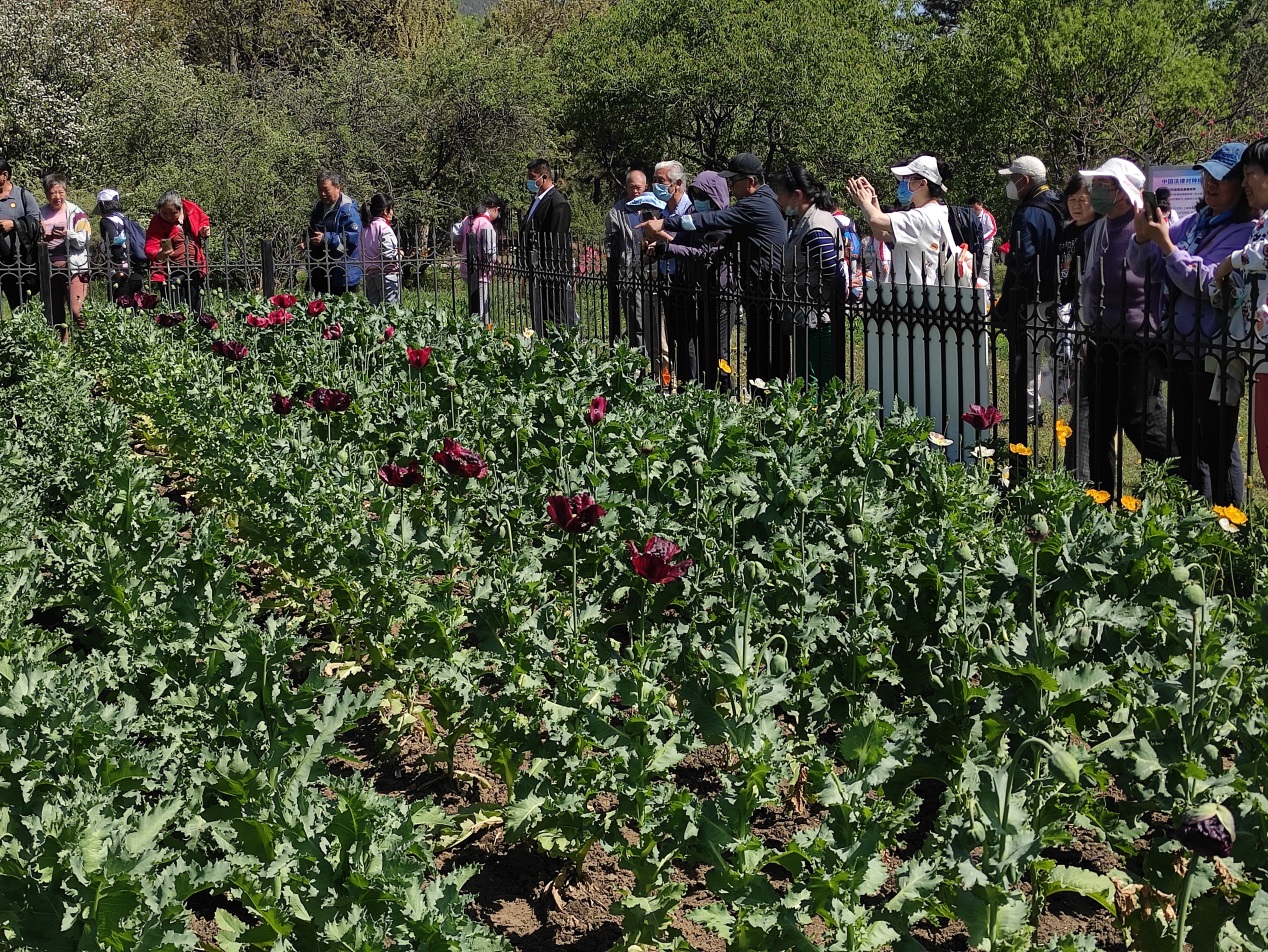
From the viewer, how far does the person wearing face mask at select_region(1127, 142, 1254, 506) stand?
18.9 feet

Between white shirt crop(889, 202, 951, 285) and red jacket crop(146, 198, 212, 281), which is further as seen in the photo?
red jacket crop(146, 198, 212, 281)

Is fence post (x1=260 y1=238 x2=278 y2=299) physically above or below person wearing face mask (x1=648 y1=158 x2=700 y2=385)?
above

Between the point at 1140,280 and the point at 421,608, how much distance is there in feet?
12.6

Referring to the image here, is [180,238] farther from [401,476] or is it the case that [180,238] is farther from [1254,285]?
[1254,285]

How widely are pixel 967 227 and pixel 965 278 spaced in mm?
2006

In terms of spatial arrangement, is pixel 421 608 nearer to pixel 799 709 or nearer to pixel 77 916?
pixel 799 709

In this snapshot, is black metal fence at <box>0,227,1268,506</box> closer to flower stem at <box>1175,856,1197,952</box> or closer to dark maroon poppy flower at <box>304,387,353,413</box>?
dark maroon poppy flower at <box>304,387,353,413</box>

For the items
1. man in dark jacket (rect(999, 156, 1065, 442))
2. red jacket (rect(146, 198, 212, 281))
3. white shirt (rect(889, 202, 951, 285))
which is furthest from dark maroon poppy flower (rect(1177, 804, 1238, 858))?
red jacket (rect(146, 198, 212, 281))

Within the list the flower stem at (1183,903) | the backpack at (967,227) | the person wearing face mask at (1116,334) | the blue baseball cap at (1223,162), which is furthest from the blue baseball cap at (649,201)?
the flower stem at (1183,903)

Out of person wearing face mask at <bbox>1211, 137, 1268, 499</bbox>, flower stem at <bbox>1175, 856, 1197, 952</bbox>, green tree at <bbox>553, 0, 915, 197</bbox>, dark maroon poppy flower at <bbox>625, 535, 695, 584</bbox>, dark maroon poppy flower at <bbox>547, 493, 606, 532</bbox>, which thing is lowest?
flower stem at <bbox>1175, 856, 1197, 952</bbox>

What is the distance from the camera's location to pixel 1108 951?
3377 millimetres

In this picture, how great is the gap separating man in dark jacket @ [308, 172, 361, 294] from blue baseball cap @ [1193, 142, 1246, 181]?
29.4 ft

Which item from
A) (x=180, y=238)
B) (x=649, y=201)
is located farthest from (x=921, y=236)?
(x=180, y=238)

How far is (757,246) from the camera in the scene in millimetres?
8938
